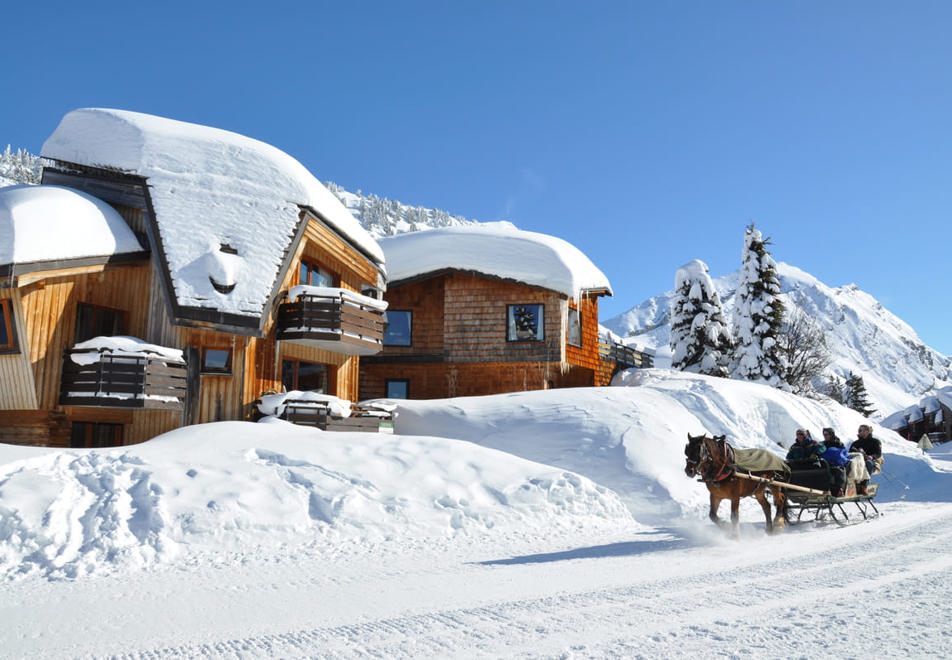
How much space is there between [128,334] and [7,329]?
273 centimetres

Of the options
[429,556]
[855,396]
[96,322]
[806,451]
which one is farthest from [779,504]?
[855,396]

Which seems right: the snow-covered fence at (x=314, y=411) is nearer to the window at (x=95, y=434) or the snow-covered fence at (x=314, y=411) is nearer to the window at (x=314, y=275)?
the window at (x=95, y=434)

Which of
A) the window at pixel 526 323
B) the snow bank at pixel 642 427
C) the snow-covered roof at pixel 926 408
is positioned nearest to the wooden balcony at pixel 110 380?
the snow bank at pixel 642 427

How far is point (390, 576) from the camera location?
25.5ft

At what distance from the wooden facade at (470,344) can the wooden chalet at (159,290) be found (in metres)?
6.00

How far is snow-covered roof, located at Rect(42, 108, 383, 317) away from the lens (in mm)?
16125

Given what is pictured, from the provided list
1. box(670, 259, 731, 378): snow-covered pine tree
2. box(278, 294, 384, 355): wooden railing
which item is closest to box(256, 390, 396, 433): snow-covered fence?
box(278, 294, 384, 355): wooden railing

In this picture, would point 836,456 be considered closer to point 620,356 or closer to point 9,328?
point 9,328

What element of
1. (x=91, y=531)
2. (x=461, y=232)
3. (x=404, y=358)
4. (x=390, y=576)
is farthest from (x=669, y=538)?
(x=461, y=232)

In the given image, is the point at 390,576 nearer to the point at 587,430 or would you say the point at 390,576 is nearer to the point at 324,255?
the point at 587,430

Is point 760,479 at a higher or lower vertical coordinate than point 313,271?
lower

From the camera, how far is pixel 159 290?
54.9 ft

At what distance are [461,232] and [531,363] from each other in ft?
19.4

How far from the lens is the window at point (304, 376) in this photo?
1923 centimetres
